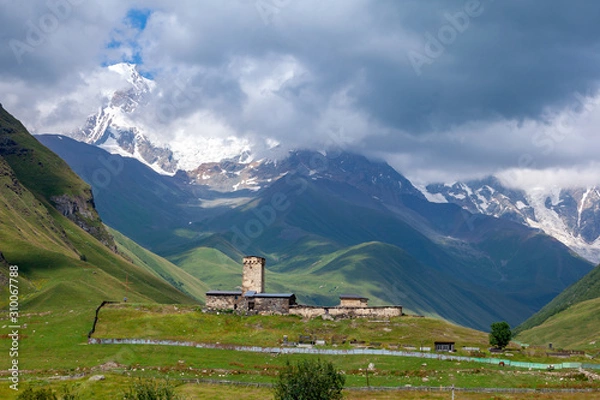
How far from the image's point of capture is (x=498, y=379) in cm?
10544

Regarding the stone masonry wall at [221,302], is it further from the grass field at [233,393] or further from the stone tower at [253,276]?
the grass field at [233,393]

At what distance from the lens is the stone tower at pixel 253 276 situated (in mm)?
168250


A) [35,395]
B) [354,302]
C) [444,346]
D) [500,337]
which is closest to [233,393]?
[35,395]

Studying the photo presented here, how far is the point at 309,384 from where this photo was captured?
286ft

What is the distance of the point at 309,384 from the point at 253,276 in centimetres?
8206

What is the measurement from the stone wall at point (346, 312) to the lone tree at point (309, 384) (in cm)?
5780

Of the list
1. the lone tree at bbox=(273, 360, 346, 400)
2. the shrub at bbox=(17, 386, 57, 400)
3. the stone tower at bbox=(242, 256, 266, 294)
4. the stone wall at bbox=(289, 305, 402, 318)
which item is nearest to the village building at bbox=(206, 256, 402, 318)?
the stone wall at bbox=(289, 305, 402, 318)

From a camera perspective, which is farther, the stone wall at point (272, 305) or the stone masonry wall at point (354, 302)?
the stone masonry wall at point (354, 302)

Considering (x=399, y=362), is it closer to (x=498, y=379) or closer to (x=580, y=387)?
(x=498, y=379)

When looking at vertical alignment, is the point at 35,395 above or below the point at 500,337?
below

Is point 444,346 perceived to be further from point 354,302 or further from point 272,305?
point 272,305

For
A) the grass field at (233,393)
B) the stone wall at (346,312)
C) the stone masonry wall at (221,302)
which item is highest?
the stone masonry wall at (221,302)

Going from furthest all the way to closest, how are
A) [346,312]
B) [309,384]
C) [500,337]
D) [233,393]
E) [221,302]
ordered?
[221,302]
[346,312]
[500,337]
[233,393]
[309,384]

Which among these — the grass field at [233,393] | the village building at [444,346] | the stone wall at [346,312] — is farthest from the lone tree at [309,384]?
the stone wall at [346,312]
